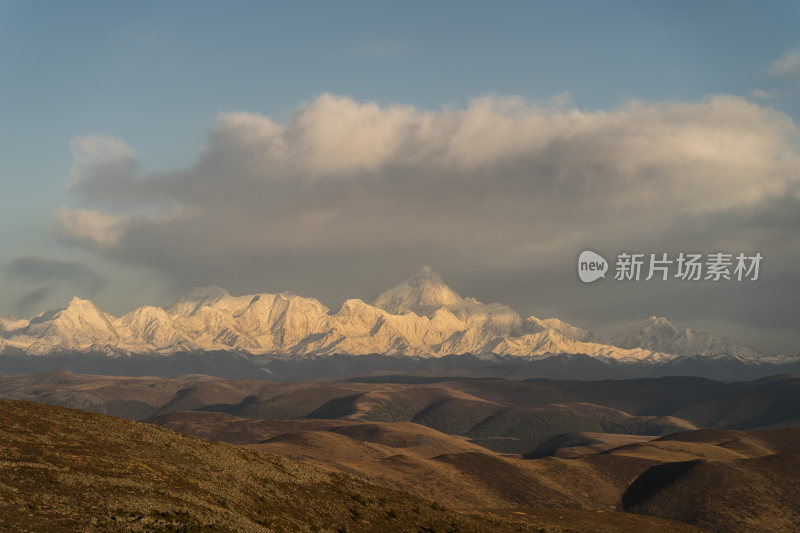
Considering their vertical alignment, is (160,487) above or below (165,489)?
above

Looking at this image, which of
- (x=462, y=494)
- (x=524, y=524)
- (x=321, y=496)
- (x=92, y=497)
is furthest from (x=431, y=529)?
(x=462, y=494)

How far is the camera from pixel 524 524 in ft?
333

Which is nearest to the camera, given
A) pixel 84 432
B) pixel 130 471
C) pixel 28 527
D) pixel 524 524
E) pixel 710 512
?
pixel 28 527

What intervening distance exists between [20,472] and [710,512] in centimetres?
18050

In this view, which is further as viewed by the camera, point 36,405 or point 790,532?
point 790,532

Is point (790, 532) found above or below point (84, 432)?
below

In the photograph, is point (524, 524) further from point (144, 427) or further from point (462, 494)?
point (462, 494)

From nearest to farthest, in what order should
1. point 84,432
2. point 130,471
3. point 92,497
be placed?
1. point 92,497
2. point 130,471
3. point 84,432

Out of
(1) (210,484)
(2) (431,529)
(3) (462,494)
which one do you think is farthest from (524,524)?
(3) (462,494)

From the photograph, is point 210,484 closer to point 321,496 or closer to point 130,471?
point 130,471

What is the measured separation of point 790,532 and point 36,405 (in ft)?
563

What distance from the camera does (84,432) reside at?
267 ft

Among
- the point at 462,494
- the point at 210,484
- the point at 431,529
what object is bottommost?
the point at 462,494

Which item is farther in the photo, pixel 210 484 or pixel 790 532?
pixel 790 532
